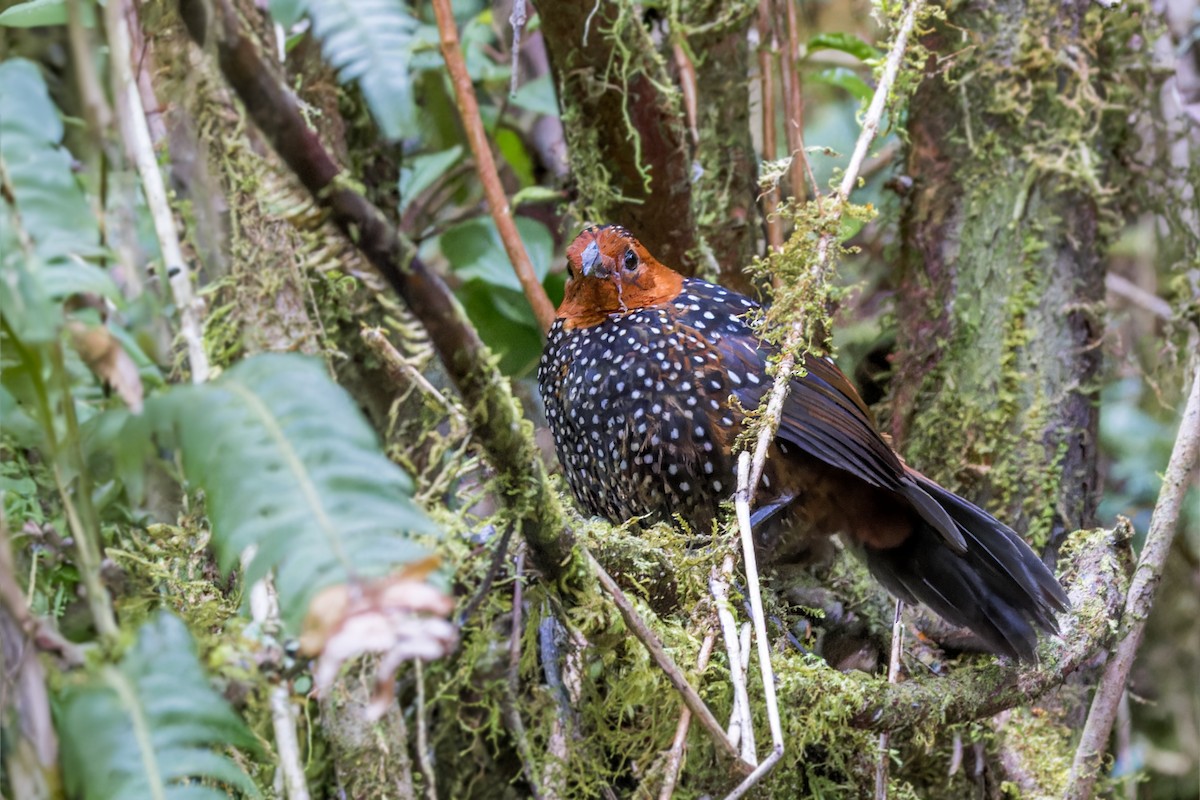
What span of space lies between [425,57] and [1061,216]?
189cm

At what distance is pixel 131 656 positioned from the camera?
1.17 meters

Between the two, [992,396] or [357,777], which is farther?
[992,396]

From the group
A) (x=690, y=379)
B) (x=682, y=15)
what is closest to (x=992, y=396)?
(x=690, y=379)

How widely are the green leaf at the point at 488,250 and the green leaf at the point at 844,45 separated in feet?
3.01

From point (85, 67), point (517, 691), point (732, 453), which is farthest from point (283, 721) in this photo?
point (732, 453)

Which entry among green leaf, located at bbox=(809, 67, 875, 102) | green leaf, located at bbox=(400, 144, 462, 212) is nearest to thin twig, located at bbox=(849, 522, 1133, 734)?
green leaf, located at bbox=(809, 67, 875, 102)

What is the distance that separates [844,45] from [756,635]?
2.02 m

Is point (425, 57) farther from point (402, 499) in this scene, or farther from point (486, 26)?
point (402, 499)

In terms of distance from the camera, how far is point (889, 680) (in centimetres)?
248

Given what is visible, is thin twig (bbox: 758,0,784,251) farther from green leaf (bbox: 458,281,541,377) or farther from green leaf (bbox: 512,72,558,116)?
green leaf (bbox: 458,281,541,377)

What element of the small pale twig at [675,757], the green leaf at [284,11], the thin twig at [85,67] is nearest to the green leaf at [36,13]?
the green leaf at [284,11]

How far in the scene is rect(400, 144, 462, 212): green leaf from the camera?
3.43 m

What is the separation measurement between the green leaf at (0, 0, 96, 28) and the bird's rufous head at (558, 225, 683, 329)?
1158mm

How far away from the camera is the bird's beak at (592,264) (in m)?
2.83
